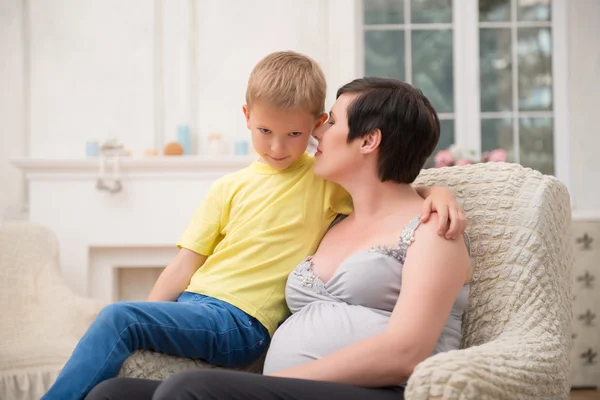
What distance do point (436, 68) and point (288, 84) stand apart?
296 cm

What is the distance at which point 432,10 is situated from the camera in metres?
4.45

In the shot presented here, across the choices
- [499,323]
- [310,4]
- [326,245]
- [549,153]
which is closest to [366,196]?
[326,245]

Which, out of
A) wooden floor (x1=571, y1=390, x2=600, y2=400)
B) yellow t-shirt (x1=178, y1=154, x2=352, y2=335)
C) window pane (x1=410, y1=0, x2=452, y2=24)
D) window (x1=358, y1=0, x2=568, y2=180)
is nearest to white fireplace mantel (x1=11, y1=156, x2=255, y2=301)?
window (x1=358, y1=0, x2=568, y2=180)

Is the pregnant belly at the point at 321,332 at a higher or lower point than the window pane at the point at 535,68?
lower

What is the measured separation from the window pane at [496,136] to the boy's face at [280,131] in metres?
2.90

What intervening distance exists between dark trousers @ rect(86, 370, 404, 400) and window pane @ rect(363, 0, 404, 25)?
3.44m

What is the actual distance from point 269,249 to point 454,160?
8.10 ft

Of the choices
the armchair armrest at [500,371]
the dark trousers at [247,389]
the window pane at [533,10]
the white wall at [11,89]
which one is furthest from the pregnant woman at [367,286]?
the window pane at [533,10]

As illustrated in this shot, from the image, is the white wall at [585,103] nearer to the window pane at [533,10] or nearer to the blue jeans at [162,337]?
the window pane at [533,10]

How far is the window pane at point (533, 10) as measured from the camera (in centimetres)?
445

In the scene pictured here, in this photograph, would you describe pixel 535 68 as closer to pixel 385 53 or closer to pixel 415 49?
pixel 415 49

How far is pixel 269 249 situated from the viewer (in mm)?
1743

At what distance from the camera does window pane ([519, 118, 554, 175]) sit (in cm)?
446

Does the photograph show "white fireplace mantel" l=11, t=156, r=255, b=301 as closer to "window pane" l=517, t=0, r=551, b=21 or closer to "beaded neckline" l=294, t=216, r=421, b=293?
"window pane" l=517, t=0, r=551, b=21
